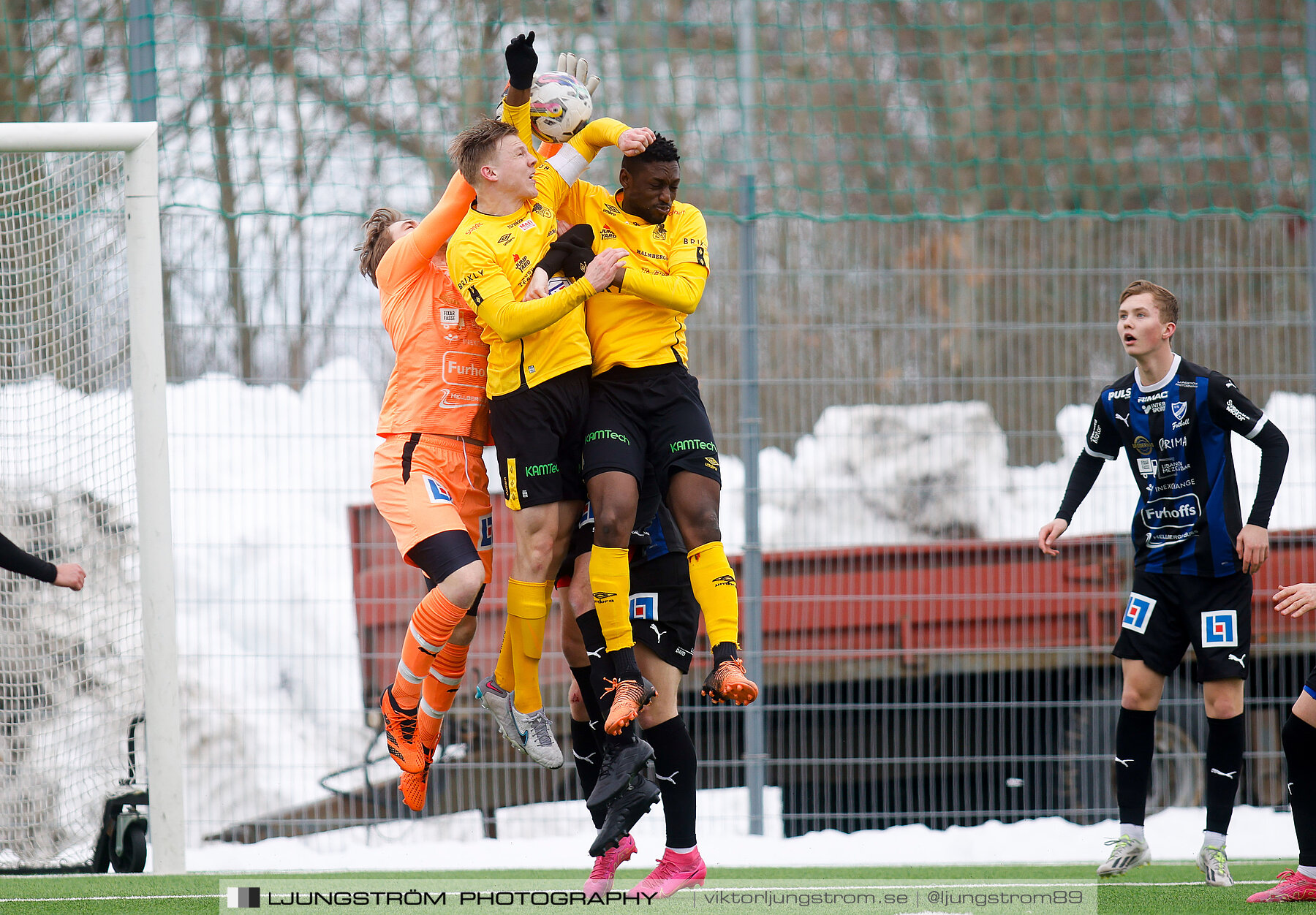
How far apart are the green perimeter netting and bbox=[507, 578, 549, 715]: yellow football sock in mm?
2920

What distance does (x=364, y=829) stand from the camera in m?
6.42

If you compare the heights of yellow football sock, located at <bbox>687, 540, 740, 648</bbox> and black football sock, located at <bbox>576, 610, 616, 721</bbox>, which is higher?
yellow football sock, located at <bbox>687, 540, 740, 648</bbox>

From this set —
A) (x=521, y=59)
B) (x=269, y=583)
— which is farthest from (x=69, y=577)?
(x=521, y=59)

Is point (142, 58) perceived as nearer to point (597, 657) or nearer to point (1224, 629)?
point (597, 657)

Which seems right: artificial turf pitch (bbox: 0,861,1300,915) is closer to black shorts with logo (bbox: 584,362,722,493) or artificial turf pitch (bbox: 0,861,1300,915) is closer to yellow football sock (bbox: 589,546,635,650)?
yellow football sock (bbox: 589,546,635,650)

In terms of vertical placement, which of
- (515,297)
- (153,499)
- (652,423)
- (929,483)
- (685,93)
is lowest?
(929,483)

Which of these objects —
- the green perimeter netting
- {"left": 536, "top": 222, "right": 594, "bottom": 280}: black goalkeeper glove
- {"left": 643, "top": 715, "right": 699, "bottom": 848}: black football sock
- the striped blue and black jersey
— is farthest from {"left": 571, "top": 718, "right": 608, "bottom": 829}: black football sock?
the green perimeter netting

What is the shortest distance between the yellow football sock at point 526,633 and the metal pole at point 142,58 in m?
3.04

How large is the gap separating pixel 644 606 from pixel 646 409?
2.35 ft

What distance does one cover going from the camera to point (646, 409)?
14.3 feet

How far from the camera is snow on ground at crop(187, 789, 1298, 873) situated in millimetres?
6105

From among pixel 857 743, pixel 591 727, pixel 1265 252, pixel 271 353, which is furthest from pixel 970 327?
pixel 271 353

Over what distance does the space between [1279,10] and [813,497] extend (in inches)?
153

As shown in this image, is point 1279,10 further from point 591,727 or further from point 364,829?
point 364,829
